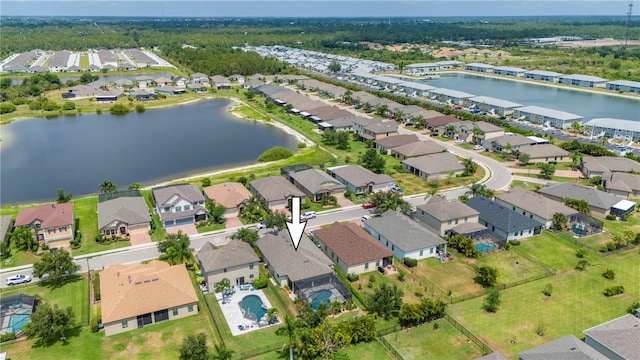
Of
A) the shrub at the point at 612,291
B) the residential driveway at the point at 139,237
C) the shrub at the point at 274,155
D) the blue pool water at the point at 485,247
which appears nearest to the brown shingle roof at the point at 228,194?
the residential driveway at the point at 139,237

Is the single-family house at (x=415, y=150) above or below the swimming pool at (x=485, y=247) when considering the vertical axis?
above

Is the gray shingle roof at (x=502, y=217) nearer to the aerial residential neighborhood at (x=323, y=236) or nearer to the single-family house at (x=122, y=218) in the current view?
the aerial residential neighborhood at (x=323, y=236)

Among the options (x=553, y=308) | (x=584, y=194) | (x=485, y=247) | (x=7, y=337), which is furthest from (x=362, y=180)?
(x=7, y=337)

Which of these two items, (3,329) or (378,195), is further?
(378,195)

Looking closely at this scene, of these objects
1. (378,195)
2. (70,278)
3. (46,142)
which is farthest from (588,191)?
(46,142)

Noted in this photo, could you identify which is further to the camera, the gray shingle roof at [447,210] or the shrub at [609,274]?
the gray shingle roof at [447,210]

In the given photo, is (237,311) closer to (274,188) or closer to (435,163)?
(274,188)

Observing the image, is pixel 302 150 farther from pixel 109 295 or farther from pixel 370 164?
pixel 109 295
